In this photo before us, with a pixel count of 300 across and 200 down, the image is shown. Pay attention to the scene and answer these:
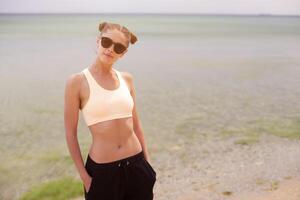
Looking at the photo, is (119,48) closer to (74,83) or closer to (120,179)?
(74,83)

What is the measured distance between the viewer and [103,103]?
2729 millimetres

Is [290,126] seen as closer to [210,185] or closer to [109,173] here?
[210,185]

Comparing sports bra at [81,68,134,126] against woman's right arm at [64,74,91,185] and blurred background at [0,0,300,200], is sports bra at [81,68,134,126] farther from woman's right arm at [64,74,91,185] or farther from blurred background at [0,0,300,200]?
blurred background at [0,0,300,200]

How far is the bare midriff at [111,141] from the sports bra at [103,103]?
6cm

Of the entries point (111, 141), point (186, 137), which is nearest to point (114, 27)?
point (111, 141)

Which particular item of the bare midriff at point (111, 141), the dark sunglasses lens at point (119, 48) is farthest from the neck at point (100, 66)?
the bare midriff at point (111, 141)

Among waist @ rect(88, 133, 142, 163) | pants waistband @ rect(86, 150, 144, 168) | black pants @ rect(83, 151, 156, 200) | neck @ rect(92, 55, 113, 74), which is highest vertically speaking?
neck @ rect(92, 55, 113, 74)

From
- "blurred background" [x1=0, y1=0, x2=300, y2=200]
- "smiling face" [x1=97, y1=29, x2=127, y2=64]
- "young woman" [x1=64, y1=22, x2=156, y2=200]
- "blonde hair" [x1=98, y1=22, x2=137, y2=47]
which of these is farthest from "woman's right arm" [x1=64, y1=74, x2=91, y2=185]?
"blurred background" [x1=0, y1=0, x2=300, y2=200]

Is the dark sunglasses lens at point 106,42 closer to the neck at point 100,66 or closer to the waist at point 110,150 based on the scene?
the neck at point 100,66

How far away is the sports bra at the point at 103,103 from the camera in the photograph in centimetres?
272

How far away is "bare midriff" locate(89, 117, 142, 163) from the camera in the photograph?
2.86 meters

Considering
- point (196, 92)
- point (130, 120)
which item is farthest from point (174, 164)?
point (196, 92)

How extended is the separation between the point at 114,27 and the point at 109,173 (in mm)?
1101

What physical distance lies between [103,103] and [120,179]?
60cm
